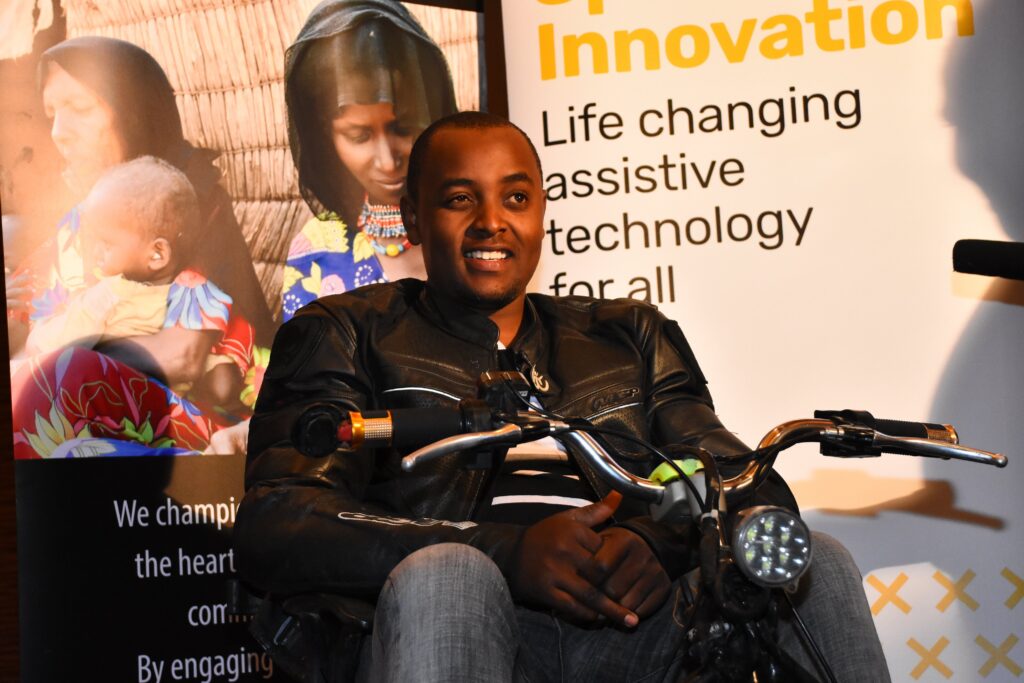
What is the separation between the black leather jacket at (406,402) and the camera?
1770 mm

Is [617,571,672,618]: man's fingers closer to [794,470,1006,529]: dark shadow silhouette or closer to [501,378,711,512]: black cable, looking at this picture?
[501,378,711,512]: black cable

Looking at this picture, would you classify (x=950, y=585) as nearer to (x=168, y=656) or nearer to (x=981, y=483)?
(x=981, y=483)

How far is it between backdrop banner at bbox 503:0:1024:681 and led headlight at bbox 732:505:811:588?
5.97 ft

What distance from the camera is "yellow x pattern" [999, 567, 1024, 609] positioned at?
293 cm

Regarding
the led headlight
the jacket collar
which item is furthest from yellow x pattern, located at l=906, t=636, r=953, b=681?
the led headlight

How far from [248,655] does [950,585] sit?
5.78ft

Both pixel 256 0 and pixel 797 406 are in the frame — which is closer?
pixel 797 406

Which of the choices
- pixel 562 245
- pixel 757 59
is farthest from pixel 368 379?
pixel 757 59

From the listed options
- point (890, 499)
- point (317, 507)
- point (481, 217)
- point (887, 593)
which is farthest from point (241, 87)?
point (887, 593)

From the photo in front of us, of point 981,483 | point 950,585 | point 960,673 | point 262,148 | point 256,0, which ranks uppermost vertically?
point 256,0

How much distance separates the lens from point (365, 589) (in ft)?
5.73

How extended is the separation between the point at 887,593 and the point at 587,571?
1.67 m

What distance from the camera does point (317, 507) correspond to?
1840mm

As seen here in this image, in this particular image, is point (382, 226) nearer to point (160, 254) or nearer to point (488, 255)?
point (160, 254)
